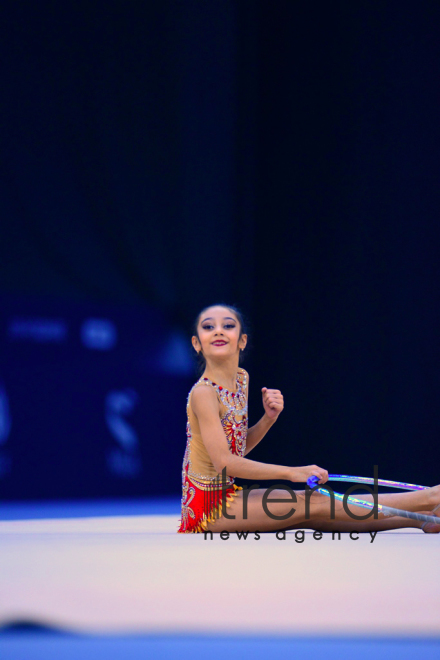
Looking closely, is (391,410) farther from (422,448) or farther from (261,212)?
(261,212)

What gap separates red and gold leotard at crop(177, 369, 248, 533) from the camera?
→ 6.73 feet

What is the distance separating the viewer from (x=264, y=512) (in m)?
2.03

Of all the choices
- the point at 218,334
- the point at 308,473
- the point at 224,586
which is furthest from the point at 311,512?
the point at 224,586

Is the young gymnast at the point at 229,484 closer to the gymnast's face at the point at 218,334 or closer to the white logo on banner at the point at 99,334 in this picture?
the gymnast's face at the point at 218,334

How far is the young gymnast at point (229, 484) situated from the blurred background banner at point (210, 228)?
180 centimetres

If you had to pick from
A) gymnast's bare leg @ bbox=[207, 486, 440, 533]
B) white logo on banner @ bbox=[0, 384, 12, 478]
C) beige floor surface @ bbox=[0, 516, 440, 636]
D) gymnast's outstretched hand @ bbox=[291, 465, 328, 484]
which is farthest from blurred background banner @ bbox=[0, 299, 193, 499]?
gymnast's outstretched hand @ bbox=[291, 465, 328, 484]

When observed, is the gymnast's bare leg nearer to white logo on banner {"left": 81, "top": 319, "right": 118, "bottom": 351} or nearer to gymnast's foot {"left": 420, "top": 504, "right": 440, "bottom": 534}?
gymnast's foot {"left": 420, "top": 504, "right": 440, "bottom": 534}

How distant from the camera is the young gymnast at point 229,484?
1991mm

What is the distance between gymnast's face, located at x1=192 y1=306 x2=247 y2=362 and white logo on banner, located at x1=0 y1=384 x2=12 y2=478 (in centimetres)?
174

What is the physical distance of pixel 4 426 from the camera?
3.64 metres

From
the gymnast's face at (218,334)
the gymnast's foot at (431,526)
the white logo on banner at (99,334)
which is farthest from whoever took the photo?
the white logo on banner at (99,334)

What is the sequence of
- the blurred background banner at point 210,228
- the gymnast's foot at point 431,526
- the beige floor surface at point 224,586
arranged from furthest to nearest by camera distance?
the blurred background banner at point 210,228, the gymnast's foot at point 431,526, the beige floor surface at point 224,586

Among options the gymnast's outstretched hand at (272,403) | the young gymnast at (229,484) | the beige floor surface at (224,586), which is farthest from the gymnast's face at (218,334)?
the beige floor surface at (224,586)

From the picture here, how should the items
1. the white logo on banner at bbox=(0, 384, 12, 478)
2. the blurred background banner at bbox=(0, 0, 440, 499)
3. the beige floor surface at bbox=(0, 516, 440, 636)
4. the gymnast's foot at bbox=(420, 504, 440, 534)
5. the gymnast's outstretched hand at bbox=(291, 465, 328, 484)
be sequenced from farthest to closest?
the blurred background banner at bbox=(0, 0, 440, 499) < the white logo on banner at bbox=(0, 384, 12, 478) < the gymnast's foot at bbox=(420, 504, 440, 534) < the gymnast's outstretched hand at bbox=(291, 465, 328, 484) < the beige floor surface at bbox=(0, 516, 440, 636)
